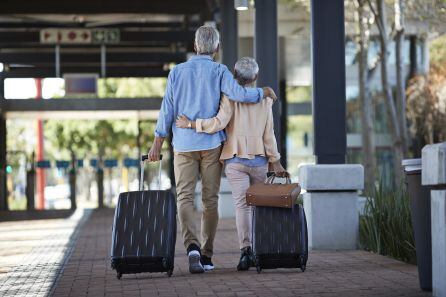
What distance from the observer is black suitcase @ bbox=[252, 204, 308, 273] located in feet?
28.8

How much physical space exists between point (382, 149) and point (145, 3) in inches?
755

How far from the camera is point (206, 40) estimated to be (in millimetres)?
9031

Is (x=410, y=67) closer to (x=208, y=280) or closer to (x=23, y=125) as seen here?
(x=208, y=280)

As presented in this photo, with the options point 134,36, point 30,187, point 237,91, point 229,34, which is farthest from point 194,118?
point 30,187

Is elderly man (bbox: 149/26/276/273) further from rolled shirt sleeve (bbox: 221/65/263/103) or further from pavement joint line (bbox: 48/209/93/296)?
pavement joint line (bbox: 48/209/93/296)

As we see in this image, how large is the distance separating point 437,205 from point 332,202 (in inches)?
184

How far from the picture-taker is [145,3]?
26234 mm

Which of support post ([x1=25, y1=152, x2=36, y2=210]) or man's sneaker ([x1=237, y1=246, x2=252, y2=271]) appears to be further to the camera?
support post ([x1=25, y1=152, x2=36, y2=210])

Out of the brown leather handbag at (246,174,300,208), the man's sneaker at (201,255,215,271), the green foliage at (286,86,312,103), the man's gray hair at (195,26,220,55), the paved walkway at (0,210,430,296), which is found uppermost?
the green foliage at (286,86,312,103)

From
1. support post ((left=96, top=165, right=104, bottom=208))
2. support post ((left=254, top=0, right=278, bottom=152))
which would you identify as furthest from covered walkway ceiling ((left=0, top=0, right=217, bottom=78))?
support post ((left=254, top=0, right=278, bottom=152))

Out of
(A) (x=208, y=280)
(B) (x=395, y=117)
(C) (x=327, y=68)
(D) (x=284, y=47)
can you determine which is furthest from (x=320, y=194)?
(D) (x=284, y=47)

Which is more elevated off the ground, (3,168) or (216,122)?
(216,122)

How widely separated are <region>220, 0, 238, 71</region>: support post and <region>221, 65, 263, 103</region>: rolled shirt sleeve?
11.2 m

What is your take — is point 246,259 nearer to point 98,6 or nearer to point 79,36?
point 98,6
